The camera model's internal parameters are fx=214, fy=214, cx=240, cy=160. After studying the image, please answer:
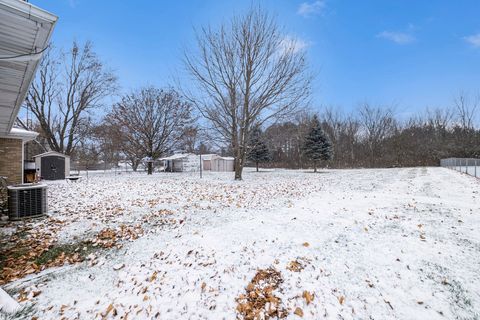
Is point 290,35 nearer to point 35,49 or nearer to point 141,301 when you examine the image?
point 35,49

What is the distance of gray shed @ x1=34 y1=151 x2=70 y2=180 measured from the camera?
15680mm

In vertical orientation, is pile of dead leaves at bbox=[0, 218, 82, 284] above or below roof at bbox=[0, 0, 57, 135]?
below

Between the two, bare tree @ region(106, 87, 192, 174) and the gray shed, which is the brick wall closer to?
the gray shed

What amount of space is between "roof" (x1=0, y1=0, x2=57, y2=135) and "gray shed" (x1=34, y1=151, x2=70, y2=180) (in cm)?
1445

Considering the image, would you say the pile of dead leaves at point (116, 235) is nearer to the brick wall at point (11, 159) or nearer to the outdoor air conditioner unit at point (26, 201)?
the outdoor air conditioner unit at point (26, 201)

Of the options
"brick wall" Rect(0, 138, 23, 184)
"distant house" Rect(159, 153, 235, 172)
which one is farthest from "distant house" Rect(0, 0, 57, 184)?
"distant house" Rect(159, 153, 235, 172)

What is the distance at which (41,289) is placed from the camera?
259cm

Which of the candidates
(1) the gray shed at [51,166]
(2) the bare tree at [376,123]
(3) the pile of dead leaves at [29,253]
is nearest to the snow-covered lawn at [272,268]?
(3) the pile of dead leaves at [29,253]

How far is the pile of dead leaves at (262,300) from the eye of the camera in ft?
7.11

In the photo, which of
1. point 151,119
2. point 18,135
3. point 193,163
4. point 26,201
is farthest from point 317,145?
point 26,201

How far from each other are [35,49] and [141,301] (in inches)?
154

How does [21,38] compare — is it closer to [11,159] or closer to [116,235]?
[116,235]

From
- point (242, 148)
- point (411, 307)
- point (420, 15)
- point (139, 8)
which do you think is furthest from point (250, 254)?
point (420, 15)

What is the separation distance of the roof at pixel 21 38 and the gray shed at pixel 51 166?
47.4ft
